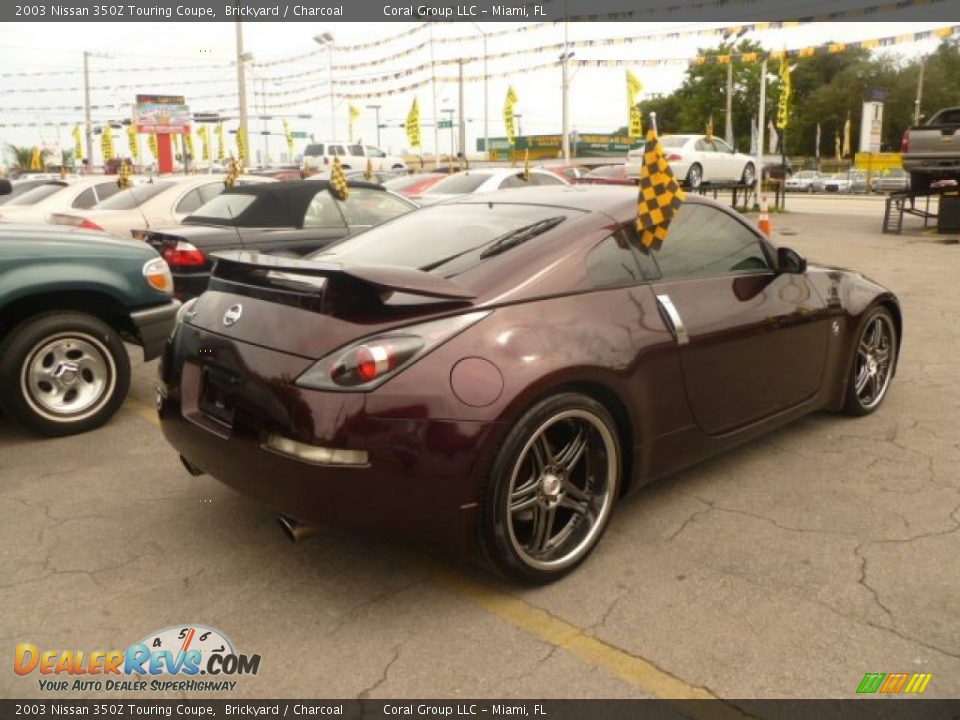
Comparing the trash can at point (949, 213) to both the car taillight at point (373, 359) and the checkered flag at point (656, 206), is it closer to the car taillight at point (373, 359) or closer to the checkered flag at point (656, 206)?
the checkered flag at point (656, 206)

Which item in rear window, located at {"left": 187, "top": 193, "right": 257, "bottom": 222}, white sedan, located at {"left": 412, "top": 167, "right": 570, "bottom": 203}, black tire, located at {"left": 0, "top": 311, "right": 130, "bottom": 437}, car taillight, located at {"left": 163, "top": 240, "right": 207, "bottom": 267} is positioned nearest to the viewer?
black tire, located at {"left": 0, "top": 311, "right": 130, "bottom": 437}

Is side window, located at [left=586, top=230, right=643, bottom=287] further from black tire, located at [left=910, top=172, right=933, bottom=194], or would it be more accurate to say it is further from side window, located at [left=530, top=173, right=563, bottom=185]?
black tire, located at [left=910, top=172, right=933, bottom=194]

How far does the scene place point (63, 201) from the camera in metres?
11.5

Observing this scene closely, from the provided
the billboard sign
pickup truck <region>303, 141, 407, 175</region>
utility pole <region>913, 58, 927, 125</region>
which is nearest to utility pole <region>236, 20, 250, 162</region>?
pickup truck <region>303, 141, 407, 175</region>

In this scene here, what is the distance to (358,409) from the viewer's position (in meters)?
2.62

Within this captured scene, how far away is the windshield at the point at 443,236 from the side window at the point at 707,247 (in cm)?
50

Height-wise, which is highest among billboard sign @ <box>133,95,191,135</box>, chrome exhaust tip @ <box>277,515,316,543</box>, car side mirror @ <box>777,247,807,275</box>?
billboard sign @ <box>133,95,191,135</box>

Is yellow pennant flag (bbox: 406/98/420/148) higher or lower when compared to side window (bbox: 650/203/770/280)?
higher

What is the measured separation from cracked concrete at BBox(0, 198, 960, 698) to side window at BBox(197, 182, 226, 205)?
19.2 feet

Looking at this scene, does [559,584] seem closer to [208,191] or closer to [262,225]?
[262,225]

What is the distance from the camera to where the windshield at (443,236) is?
3.34 meters

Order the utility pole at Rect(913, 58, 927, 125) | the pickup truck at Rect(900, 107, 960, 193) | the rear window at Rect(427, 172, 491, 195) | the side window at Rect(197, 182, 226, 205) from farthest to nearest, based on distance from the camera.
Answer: the utility pole at Rect(913, 58, 927, 125) < the pickup truck at Rect(900, 107, 960, 193) < the rear window at Rect(427, 172, 491, 195) < the side window at Rect(197, 182, 226, 205)

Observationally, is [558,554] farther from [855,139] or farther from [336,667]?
[855,139]

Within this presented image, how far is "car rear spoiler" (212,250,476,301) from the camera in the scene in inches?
108
